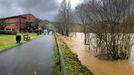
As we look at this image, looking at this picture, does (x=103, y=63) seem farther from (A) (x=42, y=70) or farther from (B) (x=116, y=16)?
(A) (x=42, y=70)

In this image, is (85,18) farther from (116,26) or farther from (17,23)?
(17,23)

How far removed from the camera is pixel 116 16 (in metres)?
19.6

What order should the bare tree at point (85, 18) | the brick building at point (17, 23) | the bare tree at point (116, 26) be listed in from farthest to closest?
the brick building at point (17, 23) < the bare tree at point (85, 18) < the bare tree at point (116, 26)

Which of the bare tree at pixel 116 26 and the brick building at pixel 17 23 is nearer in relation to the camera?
the bare tree at pixel 116 26

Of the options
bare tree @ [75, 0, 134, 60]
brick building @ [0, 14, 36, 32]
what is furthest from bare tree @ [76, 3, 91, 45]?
brick building @ [0, 14, 36, 32]

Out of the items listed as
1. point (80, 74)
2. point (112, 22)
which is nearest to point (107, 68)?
point (112, 22)

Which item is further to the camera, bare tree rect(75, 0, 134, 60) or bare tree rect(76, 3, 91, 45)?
bare tree rect(76, 3, 91, 45)

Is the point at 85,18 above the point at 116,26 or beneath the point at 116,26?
above

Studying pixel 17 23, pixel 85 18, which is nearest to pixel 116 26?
pixel 85 18

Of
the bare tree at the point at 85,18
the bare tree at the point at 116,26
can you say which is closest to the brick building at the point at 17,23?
the bare tree at the point at 85,18

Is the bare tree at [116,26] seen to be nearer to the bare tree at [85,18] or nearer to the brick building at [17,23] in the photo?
the bare tree at [85,18]

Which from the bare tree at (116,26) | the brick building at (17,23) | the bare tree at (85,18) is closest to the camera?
the bare tree at (116,26)

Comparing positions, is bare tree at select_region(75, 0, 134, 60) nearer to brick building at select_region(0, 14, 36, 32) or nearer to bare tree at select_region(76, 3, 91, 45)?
bare tree at select_region(76, 3, 91, 45)

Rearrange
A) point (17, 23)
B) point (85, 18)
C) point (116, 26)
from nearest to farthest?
point (116, 26) → point (85, 18) → point (17, 23)
